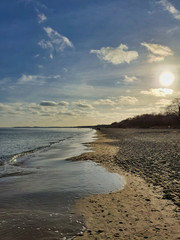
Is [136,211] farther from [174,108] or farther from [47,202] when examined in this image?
[174,108]

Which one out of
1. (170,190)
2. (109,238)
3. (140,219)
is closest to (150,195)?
(170,190)

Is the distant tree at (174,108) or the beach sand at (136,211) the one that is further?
the distant tree at (174,108)

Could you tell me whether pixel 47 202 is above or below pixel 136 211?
below

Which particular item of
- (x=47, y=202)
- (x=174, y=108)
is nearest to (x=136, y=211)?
(x=47, y=202)

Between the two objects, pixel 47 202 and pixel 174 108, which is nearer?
pixel 47 202

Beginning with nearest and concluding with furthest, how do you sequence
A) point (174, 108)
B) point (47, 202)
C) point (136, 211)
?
1. point (136, 211)
2. point (47, 202)
3. point (174, 108)

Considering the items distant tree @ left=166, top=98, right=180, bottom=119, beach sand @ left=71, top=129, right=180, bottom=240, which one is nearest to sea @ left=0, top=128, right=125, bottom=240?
beach sand @ left=71, top=129, right=180, bottom=240

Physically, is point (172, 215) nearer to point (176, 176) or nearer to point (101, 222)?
point (101, 222)

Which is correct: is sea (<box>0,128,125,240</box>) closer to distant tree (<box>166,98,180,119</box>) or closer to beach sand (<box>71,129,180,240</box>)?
beach sand (<box>71,129,180,240</box>)

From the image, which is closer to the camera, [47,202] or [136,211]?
[136,211]

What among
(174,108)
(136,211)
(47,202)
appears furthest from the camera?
(174,108)

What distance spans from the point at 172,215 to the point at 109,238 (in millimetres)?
2269

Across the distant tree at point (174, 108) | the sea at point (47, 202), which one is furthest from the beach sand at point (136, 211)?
the distant tree at point (174, 108)

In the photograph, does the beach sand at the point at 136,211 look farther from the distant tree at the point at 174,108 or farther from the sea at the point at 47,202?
the distant tree at the point at 174,108
